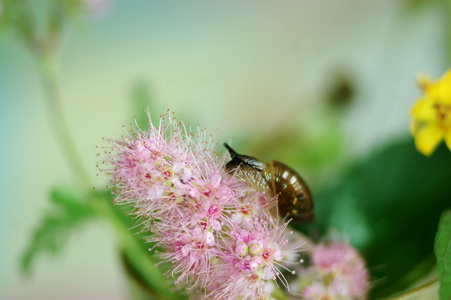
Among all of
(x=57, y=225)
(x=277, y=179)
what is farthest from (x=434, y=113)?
(x=57, y=225)

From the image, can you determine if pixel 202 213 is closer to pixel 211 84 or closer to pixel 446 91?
pixel 446 91

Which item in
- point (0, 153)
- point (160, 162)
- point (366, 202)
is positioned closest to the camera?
point (160, 162)

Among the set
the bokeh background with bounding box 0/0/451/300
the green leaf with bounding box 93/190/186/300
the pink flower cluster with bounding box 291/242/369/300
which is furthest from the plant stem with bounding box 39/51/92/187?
the pink flower cluster with bounding box 291/242/369/300

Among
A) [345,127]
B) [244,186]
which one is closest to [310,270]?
[244,186]

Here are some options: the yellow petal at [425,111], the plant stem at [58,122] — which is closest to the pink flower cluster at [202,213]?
the yellow petal at [425,111]

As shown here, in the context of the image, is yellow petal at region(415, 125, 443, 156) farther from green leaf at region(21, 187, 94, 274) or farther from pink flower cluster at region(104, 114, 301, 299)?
green leaf at region(21, 187, 94, 274)

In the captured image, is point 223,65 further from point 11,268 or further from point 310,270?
point 310,270
